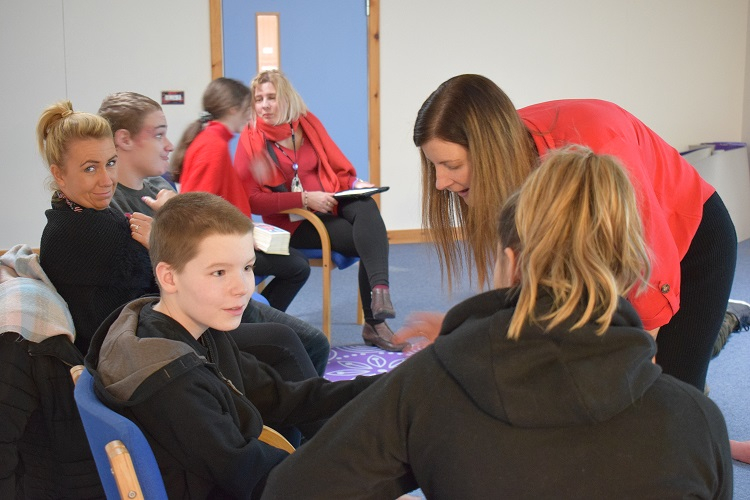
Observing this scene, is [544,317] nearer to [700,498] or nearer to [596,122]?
[700,498]

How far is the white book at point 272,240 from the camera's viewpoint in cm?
329

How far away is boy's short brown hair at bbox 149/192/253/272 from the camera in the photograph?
61.9 inches

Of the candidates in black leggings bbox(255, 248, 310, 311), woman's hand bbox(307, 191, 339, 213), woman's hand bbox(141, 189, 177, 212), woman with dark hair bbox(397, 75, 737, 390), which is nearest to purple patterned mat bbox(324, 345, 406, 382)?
black leggings bbox(255, 248, 310, 311)

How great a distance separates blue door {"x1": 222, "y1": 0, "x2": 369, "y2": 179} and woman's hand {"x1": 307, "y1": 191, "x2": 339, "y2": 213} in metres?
2.33

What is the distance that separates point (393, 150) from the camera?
625cm

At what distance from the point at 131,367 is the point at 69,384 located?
403 millimetres

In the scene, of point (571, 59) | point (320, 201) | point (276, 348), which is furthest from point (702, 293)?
point (571, 59)

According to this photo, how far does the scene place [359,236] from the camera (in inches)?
146

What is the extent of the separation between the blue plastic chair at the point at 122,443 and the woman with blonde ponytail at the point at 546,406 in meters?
0.25

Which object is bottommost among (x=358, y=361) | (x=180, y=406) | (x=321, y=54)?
(x=358, y=361)

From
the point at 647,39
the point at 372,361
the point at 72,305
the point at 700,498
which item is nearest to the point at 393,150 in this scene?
the point at 647,39

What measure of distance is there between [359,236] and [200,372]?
2.29 meters

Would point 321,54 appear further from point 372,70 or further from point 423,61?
point 423,61

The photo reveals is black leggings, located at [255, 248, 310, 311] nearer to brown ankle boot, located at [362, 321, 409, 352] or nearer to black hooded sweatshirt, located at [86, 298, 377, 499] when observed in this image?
brown ankle boot, located at [362, 321, 409, 352]
